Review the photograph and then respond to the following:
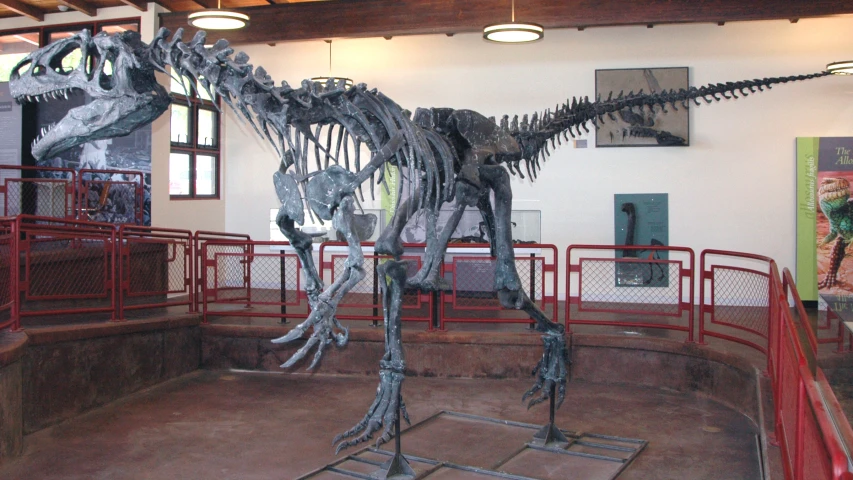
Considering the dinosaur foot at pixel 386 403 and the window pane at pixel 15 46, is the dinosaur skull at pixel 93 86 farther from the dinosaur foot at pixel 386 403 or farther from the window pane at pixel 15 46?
the window pane at pixel 15 46

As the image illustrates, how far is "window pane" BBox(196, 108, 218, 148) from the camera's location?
12016 millimetres

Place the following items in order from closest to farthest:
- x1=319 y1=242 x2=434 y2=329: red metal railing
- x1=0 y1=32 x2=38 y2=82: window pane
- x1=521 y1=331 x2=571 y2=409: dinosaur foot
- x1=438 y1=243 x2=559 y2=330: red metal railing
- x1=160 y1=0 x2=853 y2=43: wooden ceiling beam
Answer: x1=521 y1=331 x2=571 y2=409: dinosaur foot
x1=438 y1=243 x2=559 y2=330: red metal railing
x1=319 y1=242 x2=434 y2=329: red metal railing
x1=160 y1=0 x2=853 y2=43: wooden ceiling beam
x1=0 y1=32 x2=38 y2=82: window pane

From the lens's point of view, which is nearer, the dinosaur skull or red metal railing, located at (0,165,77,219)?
the dinosaur skull

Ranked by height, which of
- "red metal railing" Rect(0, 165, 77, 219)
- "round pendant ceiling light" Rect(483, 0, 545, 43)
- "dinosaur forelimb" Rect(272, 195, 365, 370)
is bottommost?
"dinosaur forelimb" Rect(272, 195, 365, 370)

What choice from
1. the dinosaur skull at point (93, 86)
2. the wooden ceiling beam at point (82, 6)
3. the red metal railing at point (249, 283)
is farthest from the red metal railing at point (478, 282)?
the wooden ceiling beam at point (82, 6)

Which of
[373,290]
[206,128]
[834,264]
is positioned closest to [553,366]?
[373,290]

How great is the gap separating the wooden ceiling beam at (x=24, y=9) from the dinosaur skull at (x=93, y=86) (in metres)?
7.35

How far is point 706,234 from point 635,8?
3.40 metres

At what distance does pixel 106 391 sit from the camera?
7.27 metres

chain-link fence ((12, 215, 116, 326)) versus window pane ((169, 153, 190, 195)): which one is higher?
window pane ((169, 153, 190, 195))

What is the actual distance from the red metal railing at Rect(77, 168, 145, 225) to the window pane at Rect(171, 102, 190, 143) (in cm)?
120

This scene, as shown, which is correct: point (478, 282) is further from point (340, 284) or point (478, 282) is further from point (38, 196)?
point (38, 196)

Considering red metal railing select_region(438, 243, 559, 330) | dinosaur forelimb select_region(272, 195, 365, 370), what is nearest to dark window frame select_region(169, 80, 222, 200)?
red metal railing select_region(438, 243, 559, 330)

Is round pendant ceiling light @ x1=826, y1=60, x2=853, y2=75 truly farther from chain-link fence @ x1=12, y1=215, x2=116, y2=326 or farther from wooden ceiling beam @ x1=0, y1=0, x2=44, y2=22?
wooden ceiling beam @ x1=0, y1=0, x2=44, y2=22
